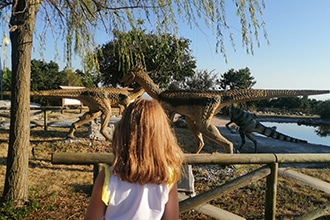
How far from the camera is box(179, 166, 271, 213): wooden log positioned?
89.4 inches

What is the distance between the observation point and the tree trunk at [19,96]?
131 inches

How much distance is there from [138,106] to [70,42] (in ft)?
8.10

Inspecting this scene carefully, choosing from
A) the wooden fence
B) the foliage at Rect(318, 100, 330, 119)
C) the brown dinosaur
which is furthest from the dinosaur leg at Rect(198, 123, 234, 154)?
the foliage at Rect(318, 100, 330, 119)

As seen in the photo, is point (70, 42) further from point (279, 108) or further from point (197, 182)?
point (279, 108)

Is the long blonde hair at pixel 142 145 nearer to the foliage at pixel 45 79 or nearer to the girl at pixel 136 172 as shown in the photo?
the girl at pixel 136 172

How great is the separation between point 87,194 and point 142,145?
3.10 m

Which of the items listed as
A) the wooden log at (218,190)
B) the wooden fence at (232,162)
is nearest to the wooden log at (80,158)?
the wooden fence at (232,162)

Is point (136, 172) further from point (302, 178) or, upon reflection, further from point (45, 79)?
point (45, 79)

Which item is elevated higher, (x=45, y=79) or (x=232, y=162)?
(x=45, y=79)

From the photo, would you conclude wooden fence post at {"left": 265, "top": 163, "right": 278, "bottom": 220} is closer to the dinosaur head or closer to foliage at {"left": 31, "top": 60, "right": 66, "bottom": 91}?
the dinosaur head

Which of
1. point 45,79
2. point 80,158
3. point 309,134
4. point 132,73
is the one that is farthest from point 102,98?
point 45,79

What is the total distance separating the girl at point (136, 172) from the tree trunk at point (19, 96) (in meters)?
2.37

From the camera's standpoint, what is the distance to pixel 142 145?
1323 mm

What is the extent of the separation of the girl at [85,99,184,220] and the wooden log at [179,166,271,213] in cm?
95
